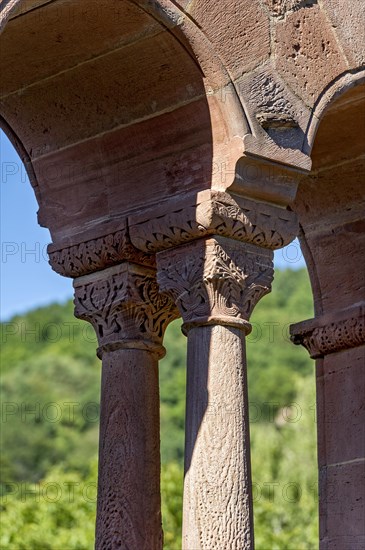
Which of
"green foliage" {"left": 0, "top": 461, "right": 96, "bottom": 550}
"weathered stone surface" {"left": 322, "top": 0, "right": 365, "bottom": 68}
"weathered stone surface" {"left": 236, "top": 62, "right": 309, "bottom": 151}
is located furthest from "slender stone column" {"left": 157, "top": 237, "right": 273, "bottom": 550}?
"green foliage" {"left": 0, "top": 461, "right": 96, "bottom": 550}

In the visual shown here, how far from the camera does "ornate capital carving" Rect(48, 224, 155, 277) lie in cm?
873

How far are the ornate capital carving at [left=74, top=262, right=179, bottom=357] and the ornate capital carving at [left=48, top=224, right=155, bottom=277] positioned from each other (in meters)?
0.06

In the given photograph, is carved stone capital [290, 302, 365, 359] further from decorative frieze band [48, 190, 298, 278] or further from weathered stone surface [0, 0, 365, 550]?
decorative frieze band [48, 190, 298, 278]

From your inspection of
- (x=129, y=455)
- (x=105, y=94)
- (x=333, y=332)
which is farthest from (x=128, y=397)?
(x=333, y=332)

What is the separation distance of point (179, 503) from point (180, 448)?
24967mm

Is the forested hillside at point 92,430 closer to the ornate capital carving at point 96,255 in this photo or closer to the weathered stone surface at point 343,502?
the weathered stone surface at point 343,502

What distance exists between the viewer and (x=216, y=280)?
8117mm

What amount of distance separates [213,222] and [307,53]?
1.28m

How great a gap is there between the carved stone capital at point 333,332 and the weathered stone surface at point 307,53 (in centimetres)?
209

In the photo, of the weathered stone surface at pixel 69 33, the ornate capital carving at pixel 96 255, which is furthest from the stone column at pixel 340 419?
the weathered stone surface at pixel 69 33

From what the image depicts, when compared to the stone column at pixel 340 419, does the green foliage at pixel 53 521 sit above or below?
above

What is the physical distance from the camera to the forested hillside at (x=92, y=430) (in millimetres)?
27750

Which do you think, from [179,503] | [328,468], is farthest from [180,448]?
[328,468]

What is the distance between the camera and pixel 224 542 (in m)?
7.68
